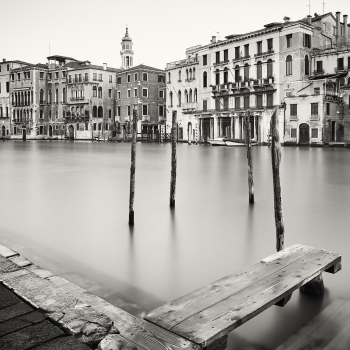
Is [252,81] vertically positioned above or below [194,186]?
above

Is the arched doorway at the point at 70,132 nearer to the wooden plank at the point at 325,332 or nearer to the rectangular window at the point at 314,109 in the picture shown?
the rectangular window at the point at 314,109

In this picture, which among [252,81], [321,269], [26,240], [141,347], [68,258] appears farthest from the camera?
[252,81]

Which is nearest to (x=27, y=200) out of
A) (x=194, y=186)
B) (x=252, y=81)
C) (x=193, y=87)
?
(x=194, y=186)

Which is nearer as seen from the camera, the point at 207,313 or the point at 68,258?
the point at 207,313

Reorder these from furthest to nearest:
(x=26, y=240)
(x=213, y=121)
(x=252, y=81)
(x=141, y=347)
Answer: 1. (x=213, y=121)
2. (x=252, y=81)
3. (x=26, y=240)
4. (x=141, y=347)

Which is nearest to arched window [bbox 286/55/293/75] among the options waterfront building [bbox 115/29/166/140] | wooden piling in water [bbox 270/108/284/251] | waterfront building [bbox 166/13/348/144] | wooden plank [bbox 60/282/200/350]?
waterfront building [bbox 166/13/348/144]

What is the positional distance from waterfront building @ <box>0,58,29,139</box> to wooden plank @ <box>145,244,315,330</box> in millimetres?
70772

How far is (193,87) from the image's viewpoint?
4816 cm

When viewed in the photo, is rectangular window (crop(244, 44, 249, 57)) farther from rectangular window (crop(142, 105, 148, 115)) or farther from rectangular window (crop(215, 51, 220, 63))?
rectangular window (crop(142, 105, 148, 115))

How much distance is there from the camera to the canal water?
4332 millimetres

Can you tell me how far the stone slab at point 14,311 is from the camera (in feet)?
9.91

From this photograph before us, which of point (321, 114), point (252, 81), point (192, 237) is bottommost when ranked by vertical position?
point (192, 237)

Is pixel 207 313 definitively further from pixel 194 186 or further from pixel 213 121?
pixel 213 121

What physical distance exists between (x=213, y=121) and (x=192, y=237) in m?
39.2
